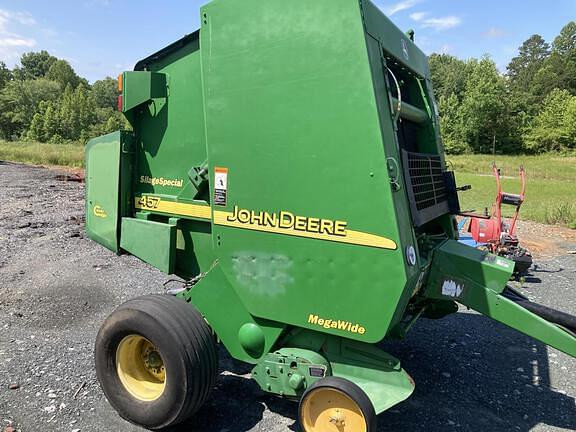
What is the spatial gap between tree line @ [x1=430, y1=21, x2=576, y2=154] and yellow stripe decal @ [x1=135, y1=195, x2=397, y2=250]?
45.4m

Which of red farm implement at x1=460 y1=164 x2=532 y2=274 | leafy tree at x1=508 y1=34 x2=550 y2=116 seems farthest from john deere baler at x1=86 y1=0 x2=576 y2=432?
leafy tree at x1=508 y1=34 x2=550 y2=116

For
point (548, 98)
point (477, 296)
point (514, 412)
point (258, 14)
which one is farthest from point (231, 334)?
point (548, 98)

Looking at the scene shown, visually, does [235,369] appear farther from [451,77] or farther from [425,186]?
[451,77]

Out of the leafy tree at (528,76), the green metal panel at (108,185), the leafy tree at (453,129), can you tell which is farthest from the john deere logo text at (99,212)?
the leafy tree at (528,76)

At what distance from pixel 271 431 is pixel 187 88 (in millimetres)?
2540

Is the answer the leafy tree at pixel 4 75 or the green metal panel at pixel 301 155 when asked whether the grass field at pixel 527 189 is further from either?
the leafy tree at pixel 4 75

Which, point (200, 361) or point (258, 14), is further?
point (200, 361)

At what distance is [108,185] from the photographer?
3768 mm

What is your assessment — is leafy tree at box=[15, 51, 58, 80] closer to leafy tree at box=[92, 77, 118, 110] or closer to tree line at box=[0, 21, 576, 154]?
leafy tree at box=[92, 77, 118, 110]

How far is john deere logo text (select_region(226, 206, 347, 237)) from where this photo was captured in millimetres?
2527

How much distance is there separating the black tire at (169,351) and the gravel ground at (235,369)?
0.26m

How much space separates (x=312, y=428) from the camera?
2.66 meters

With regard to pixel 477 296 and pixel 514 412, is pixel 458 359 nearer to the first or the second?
pixel 514 412

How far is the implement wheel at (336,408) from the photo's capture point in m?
2.45
